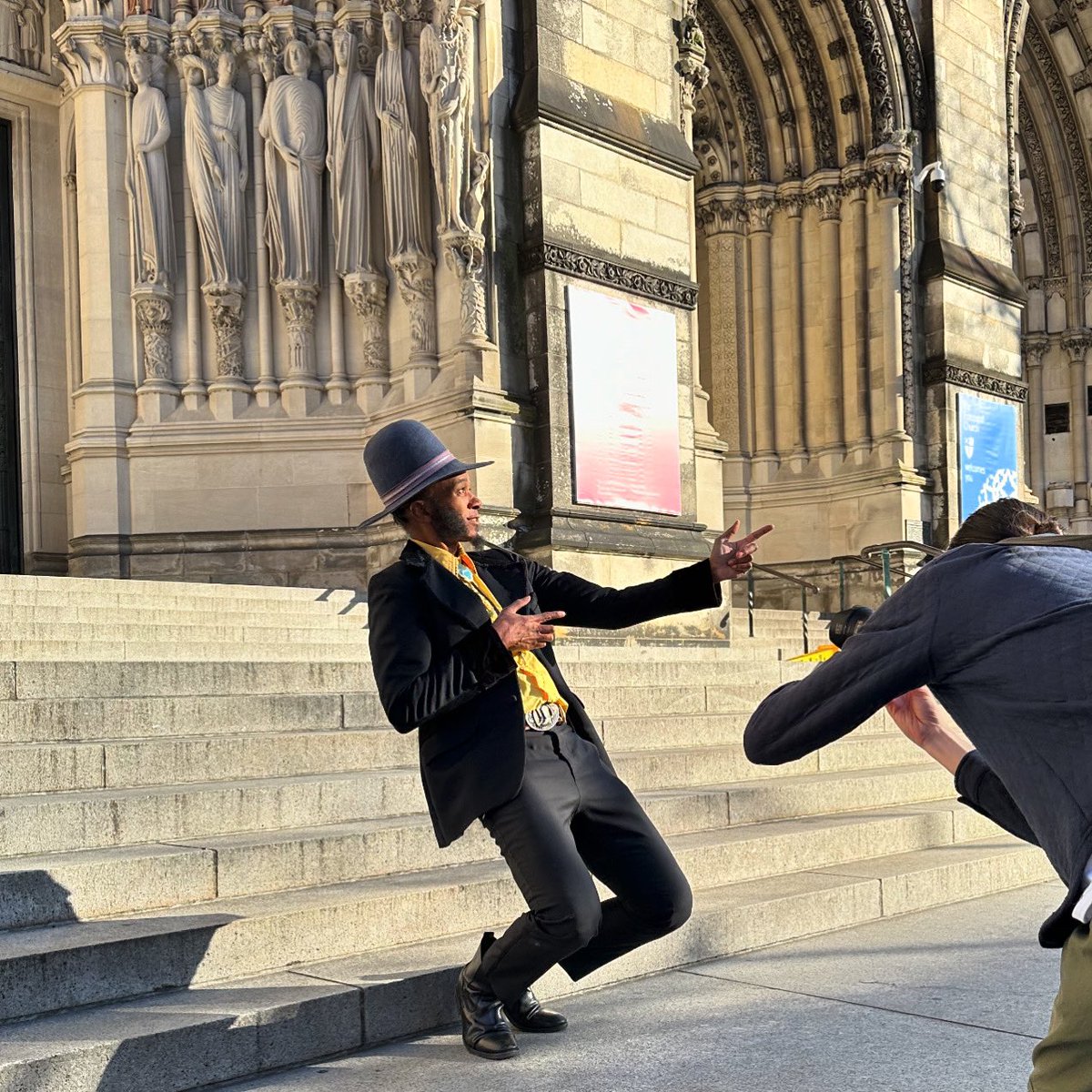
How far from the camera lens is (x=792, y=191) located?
17766 millimetres

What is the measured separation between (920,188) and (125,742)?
14445 millimetres

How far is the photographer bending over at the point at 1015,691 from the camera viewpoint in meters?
1.68

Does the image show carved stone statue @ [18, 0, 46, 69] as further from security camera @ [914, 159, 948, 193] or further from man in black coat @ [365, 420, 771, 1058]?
man in black coat @ [365, 420, 771, 1058]

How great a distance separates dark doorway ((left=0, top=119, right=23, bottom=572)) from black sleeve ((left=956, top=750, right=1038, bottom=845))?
1228 cm

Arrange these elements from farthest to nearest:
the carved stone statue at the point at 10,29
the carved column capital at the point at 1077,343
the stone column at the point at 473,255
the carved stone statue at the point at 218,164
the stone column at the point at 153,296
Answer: the carved column capital at the point at 1077,343, the carved stone statue at the point at 10,29, the stone column at the point at 153,296, the carved stone statue at the point at 218,164, the stone column at the point at 473,255

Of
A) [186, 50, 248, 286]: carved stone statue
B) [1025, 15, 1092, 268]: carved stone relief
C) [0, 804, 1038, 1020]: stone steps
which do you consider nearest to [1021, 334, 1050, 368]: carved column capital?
[1025, 15, 1092, 268]: carved stone relief

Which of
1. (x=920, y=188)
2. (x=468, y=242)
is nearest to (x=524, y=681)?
(x=468, y=242)

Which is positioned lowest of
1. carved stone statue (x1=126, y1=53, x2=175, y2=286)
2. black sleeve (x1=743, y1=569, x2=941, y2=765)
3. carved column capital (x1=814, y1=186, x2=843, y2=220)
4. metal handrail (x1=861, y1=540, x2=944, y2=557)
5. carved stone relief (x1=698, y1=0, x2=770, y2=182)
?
black sleeve (x1=743, y1=569, x2=941, y2=765)

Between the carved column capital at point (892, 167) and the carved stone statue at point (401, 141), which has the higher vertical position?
the carved column capital at point (892, 167)

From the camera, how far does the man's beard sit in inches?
133

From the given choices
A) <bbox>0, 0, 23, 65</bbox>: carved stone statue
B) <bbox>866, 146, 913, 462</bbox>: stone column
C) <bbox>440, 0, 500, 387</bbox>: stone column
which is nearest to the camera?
<bbox>440, 0, 500, 387</bbox>: stone column

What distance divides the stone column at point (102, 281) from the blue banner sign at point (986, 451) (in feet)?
32.2

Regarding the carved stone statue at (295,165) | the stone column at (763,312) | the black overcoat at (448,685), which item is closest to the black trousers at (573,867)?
the black overcoat at (448,685)

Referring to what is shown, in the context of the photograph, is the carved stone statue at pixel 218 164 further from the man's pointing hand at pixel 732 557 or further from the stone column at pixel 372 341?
the man's pointing hand at pixel 732 557
